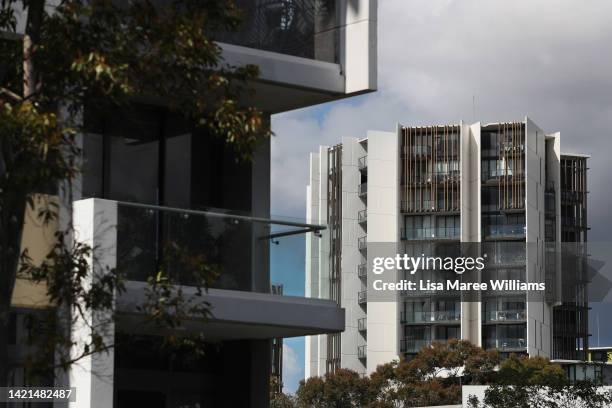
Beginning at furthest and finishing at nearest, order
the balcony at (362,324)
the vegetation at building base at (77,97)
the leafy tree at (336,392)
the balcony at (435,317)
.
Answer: the balcony at (362,324)
the balcony at (435,317)
the leafy tree at (336,392)
the vegetation at building base at (77,97)

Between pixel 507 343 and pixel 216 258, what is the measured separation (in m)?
104

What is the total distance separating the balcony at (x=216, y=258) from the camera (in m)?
16.6

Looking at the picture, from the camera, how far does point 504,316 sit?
120688 mm

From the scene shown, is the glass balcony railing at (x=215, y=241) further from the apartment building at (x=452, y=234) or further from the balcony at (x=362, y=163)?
the balcony at (x=362, y=163)

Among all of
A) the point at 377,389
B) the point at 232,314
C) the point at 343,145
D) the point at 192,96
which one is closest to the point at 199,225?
the point at 232,314

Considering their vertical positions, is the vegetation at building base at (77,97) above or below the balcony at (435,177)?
below

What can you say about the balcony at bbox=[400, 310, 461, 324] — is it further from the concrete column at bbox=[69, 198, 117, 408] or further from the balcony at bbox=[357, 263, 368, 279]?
the concrete column at bbox=[69, 198, 117, 408]

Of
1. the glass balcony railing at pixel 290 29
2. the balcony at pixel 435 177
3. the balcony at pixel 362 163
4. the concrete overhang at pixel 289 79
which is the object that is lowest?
the concrete overhang at pixel 289 79

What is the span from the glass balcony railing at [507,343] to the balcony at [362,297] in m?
11.2

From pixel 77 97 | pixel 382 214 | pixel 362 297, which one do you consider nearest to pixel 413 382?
pixel 362 297

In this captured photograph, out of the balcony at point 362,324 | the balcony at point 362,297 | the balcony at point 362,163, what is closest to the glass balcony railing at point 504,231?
the balcony at point 362,297

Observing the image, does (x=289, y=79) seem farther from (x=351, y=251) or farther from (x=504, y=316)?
(x=351, y=251)

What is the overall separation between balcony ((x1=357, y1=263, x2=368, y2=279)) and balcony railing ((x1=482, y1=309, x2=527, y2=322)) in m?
12.2

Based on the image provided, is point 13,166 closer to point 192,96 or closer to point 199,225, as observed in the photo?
point 192,96
